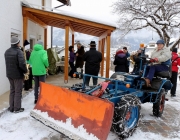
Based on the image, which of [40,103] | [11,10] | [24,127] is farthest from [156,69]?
[11,10]

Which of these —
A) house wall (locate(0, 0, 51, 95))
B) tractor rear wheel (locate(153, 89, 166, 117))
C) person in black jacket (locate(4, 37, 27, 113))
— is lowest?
tractor rear wheel (locate(153, 89, 166, 117))

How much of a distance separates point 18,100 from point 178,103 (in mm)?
5114

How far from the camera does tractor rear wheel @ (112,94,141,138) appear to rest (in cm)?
357

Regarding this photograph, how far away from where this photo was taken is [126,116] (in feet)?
12.4

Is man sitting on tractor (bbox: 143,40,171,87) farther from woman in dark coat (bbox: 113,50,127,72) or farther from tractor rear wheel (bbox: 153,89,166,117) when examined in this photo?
woman in dark coat (bbox: 113,50,127,72)

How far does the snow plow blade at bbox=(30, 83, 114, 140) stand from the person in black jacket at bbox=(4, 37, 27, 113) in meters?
0.94

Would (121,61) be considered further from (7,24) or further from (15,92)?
(7,24)

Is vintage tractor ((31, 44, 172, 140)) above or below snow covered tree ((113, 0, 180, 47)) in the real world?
below

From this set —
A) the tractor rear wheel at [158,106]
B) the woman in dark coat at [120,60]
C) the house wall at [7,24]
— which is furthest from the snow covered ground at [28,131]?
the woman in dark coat at [120,60]

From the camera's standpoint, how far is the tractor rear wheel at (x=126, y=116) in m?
3.57

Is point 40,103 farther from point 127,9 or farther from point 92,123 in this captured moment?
point 127,9

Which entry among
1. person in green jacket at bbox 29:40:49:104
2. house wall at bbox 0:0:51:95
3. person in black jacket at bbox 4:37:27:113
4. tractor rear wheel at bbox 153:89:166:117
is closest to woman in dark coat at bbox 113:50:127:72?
tractor rear wheel at bbox 153:89:166:117

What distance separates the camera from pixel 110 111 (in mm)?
3082

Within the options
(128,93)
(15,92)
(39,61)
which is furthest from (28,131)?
(128,93)
